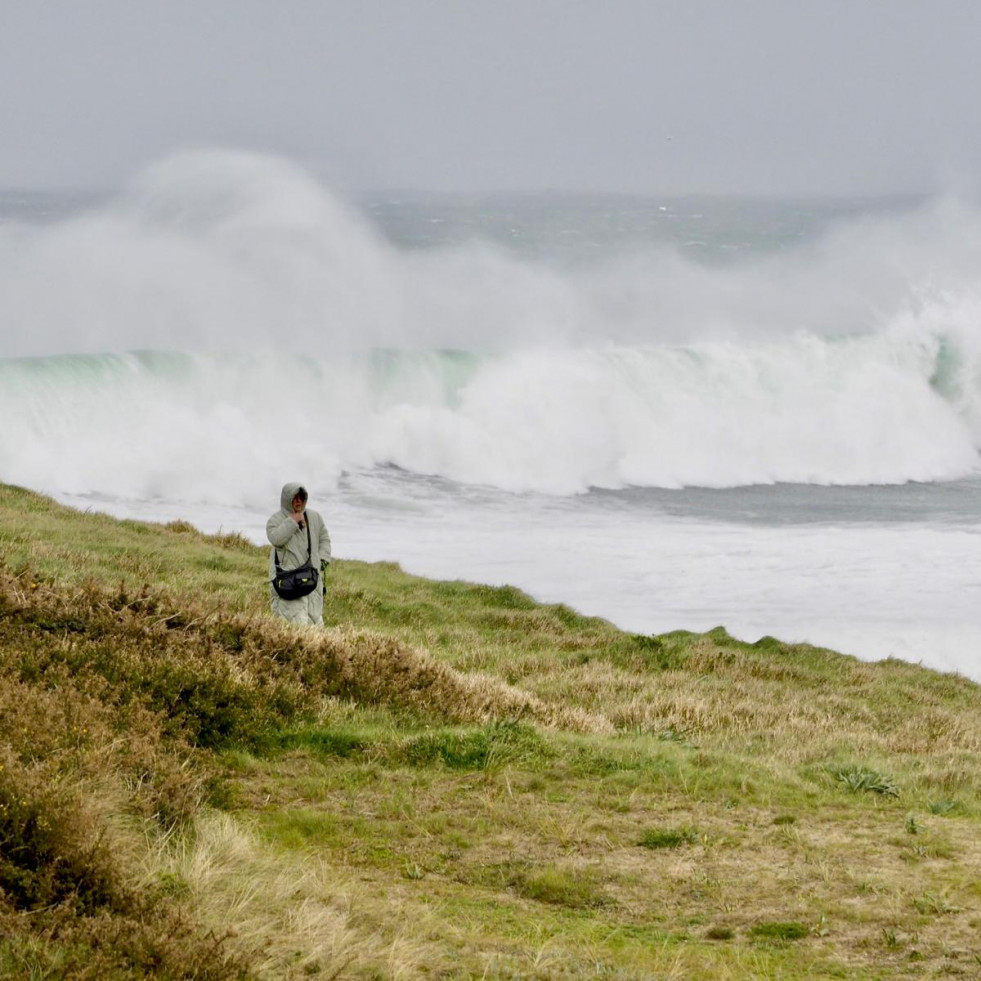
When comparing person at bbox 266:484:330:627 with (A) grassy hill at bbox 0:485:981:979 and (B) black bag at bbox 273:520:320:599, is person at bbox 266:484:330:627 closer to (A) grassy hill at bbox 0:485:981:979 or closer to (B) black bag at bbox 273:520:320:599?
(B) black bag at bbox 273:520:320:599

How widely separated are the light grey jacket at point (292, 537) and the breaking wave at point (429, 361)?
A: 21.8m

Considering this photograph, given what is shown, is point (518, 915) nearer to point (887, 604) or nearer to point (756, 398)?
point (887, 604)

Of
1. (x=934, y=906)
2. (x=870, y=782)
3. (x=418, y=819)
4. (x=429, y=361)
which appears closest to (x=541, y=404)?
(x=429, y=361)

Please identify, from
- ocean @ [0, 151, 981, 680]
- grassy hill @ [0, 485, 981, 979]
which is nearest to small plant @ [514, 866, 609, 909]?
grassy hill @ [0, 485, 981, 979]

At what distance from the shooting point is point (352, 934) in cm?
520

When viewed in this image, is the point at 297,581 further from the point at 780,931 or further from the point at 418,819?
the point at 780,931

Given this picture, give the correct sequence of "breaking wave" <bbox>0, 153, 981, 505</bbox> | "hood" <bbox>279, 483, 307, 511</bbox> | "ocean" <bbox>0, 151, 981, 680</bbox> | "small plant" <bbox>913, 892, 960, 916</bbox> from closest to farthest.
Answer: "small plant" <bbox>913, 892, 960, 916</bbox>
"hood" <bbox>279, 483, 307, 511</bbox>
"ocean" <bbox>0, 151, 981, 680</bbox>
"breaking wave" <bbox>0, 153, 981, 505</bbox>

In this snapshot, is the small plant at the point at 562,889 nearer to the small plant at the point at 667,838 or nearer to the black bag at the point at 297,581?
the small plant at the point at 667,838

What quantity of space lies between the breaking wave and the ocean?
0.51 ft

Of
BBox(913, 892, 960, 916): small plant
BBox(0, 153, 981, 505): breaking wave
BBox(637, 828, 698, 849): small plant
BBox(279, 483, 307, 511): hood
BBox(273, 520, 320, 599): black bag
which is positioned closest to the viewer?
BBox(913, 892, 960, 916): small plant

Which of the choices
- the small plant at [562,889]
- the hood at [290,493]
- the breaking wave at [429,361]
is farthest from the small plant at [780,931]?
the breaking wave at [429,361]

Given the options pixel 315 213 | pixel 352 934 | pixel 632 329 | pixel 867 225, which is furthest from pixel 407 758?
pixel 867 225

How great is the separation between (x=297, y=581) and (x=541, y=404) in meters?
35.2

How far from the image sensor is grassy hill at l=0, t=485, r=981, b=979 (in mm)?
5188
